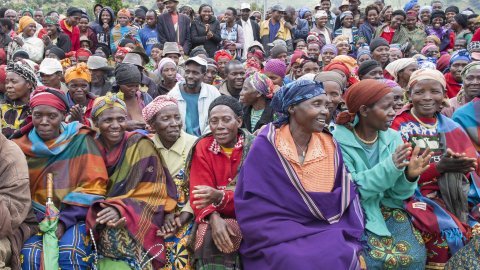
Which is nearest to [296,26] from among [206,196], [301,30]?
[301,30]

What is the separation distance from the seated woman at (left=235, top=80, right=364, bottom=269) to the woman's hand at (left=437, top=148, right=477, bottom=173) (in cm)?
91

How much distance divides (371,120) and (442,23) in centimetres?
961

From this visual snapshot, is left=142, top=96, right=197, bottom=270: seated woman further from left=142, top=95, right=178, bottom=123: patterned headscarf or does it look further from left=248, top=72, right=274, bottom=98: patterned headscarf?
left=248, top=72, right=274, bottom=98: patterned headscarf

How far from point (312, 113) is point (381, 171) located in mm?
714

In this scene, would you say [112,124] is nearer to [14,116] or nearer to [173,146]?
[173,146]

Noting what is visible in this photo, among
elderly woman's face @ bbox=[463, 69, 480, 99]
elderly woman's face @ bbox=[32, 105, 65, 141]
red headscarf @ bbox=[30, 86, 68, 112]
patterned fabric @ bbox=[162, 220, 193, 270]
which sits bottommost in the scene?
patterned fabric @ bbox=[162, 220, 193, 270]

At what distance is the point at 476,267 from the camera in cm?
409

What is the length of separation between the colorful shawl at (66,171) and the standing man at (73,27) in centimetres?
822

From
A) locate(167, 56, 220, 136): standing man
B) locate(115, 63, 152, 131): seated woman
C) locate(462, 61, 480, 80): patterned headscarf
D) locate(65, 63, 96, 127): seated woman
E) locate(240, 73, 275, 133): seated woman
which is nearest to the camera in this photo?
locate(462, 61, 480, 80): patterned headscarf

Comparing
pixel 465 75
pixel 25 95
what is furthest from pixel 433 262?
pixel 25 95

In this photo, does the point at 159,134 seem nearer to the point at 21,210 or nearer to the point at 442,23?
the point at 21,210

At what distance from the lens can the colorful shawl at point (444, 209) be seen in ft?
14.5

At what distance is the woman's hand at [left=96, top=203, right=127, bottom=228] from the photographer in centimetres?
425

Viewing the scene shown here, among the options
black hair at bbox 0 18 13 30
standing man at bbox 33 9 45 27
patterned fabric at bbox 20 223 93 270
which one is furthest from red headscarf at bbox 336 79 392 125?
standing man at bbox 33 9 45 27
